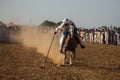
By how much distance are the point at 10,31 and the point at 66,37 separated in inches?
1413

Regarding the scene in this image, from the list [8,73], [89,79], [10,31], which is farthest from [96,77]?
[10,31]

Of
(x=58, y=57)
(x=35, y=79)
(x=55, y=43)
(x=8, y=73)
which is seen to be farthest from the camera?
(x=55, y=43)

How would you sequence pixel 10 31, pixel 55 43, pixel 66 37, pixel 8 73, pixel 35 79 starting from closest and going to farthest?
1. pixel 35 79
2. pixel 8 73
3. pixel 66 37
4. pixel 55 43
5. pixel 10 31

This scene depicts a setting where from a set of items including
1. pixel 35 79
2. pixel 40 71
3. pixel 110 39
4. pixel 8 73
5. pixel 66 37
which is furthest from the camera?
pixel 110 39

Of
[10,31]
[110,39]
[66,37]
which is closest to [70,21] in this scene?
[66,37]

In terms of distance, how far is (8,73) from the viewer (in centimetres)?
1244

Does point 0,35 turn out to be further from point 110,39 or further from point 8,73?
point 8,73

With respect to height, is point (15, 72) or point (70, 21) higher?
point (70, 21)

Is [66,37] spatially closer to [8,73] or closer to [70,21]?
[70,21]

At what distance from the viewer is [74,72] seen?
44.7 feet

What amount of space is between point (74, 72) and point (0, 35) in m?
30.3

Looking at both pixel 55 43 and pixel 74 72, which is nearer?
pixel 74 72

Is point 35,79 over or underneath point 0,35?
underneath

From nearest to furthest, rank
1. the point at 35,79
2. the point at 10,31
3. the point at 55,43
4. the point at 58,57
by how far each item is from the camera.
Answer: the point at 35,79 → the point at 58,57 → the point at 55,43 → the point at 10,31
